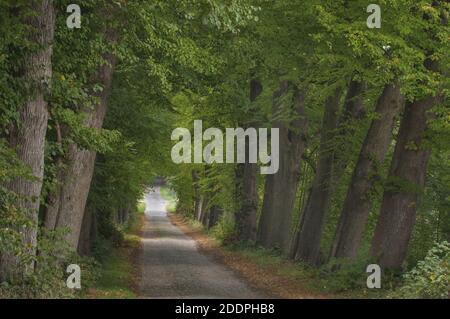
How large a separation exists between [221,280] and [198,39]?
6855mm

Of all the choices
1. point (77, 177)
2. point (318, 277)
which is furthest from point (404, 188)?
point (77, 177)

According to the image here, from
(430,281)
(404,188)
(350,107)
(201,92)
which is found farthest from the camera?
(350,107)

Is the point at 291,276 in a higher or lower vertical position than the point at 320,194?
lower

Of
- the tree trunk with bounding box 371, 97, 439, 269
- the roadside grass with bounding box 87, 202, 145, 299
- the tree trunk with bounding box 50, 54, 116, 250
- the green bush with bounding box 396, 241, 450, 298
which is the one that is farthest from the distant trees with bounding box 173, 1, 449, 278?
the roadside grass with bounding box 87, 202, 145, 299

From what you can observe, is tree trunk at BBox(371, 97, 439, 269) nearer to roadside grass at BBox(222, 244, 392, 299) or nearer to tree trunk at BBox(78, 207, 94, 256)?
roadside grass at BBox(222, 244, 392, 299)

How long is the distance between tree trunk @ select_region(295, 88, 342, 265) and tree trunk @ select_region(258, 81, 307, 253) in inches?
69.9

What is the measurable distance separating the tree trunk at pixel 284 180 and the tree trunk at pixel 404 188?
839cm

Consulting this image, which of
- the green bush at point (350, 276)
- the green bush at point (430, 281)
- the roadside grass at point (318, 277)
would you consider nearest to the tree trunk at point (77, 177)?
the roadside grass at point (318, 277)

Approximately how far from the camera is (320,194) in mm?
25469

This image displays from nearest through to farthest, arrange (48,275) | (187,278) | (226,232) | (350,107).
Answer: (48,275)
(187,278)
(350,107)
(226,232)

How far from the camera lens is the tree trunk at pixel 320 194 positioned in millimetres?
25047

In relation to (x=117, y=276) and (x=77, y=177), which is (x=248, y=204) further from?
(x=77, y=177)

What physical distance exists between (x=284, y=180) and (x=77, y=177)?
42.8 feet
